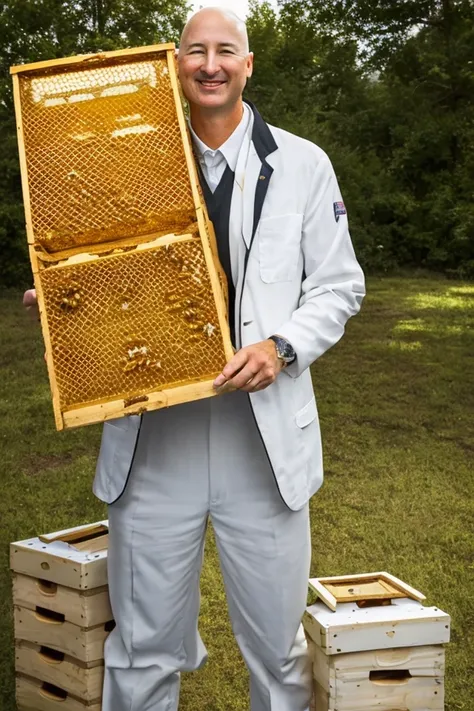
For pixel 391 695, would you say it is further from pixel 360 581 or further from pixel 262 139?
pixel 262 139

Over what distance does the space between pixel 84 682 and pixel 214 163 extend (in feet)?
6.45

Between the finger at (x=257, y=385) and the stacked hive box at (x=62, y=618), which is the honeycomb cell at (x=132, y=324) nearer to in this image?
the finger at (x=257, y=385)

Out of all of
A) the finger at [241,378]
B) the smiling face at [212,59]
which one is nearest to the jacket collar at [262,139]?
the smiling face at [212,59]

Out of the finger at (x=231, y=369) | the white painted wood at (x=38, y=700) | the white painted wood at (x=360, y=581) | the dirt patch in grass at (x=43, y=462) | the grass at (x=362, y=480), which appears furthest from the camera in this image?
the dirt patch in grass at (x=43, y=462)

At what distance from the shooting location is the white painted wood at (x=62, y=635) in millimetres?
3270

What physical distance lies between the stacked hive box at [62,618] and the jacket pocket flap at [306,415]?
3.56 ft

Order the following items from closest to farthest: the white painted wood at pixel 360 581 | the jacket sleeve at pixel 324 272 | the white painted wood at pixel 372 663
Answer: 1. the jacket sleeve at pixel 324 272
2. the white painted wood at pixel 372 663
3. the white painted wood at pixel 360 581

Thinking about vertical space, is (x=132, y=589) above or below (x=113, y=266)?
below

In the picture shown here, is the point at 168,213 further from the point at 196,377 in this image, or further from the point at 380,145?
the point at 380,145

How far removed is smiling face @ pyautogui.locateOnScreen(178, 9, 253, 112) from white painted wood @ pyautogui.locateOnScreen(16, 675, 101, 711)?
2.26m

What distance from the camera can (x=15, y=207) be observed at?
16.7 meters

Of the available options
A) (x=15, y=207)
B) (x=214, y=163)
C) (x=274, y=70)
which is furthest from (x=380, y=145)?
(x=214, y=163)

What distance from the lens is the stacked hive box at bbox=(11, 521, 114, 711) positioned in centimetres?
328

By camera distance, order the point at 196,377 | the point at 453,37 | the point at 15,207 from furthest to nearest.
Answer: the point at 453,37 < the point at 15,207 < the point at 196,377
